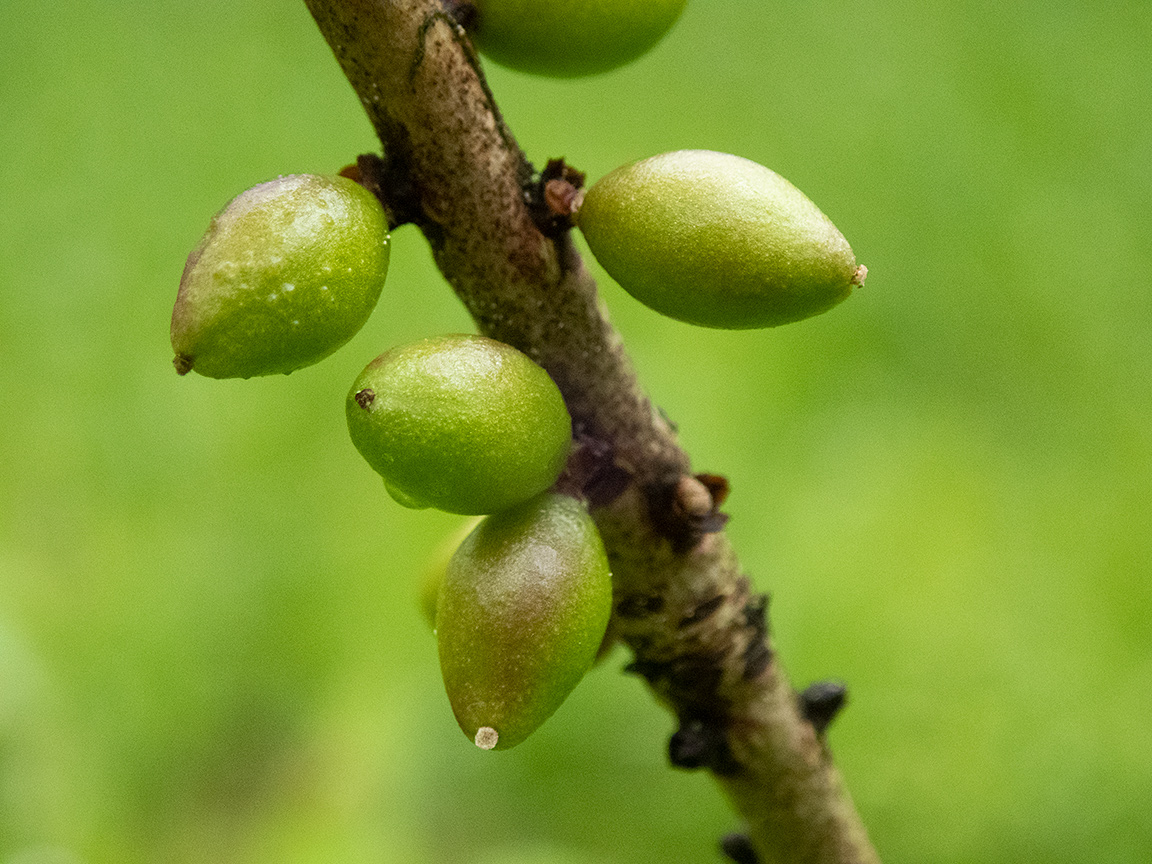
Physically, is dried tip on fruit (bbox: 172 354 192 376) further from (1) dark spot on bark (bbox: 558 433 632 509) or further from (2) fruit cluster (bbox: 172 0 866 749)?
(1) dark spot on bark (bbox: 558 433 632 509)

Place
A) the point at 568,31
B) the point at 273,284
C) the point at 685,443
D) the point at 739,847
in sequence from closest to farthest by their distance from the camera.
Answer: the point at 273,284, the point at 568,31, the point at 739,847, the point at 685,443

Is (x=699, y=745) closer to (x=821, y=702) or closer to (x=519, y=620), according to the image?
(x=821, y=702)

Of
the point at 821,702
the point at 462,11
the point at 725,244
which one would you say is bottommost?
the point at 821,702

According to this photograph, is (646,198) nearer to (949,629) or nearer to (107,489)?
(949,629)

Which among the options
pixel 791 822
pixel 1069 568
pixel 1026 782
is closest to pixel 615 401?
pixel 791 822

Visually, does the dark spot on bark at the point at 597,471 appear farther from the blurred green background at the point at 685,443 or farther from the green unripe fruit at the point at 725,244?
the blurred green background at the point at 685,443

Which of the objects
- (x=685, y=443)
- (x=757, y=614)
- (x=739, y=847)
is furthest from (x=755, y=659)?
(x=685, y=443)
